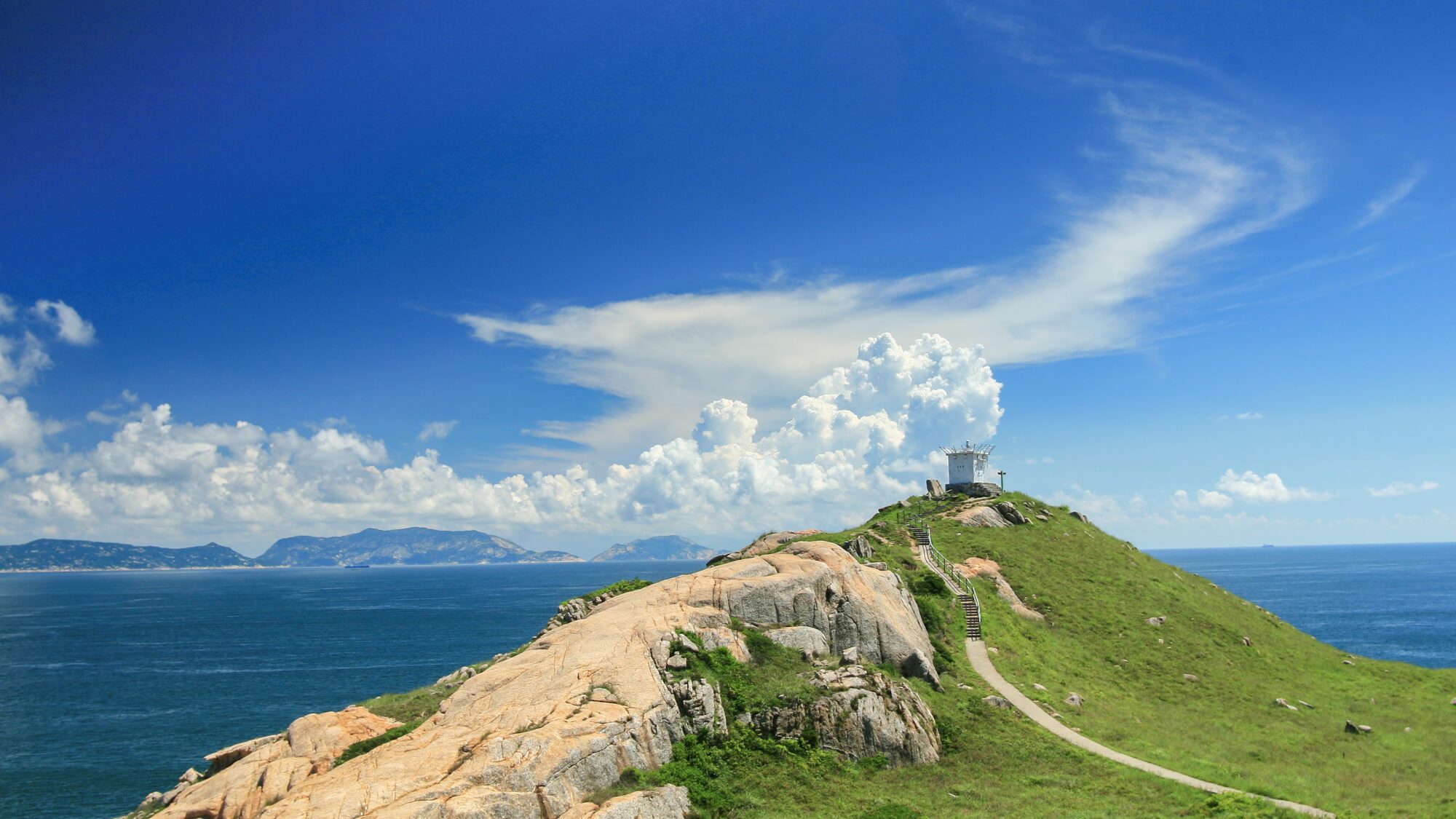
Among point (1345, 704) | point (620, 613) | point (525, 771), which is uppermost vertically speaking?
point (620, 613)

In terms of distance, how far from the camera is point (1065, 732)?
1474 inches

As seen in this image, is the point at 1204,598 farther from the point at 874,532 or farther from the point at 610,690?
the point at 610,690

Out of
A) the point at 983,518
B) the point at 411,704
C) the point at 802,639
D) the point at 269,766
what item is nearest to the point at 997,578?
the point at 983,518

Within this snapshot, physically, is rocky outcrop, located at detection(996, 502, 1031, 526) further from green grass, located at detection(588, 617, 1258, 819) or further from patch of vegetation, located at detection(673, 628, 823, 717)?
patch of vegetation, located at detection(673, 628, 823, 717)

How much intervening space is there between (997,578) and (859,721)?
3543 cm

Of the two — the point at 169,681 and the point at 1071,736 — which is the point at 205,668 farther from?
the point at 1071,736

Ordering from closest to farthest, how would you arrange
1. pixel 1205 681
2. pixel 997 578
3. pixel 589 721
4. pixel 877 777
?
pixel 589 721, pixel 877 777, pixel 1205 681, pixel 997 578

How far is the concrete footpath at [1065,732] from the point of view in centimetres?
2942

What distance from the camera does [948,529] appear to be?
74000 mm

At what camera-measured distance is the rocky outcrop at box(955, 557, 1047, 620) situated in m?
58.2

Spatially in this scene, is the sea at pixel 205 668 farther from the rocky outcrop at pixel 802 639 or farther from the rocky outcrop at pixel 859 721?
the rocky outcrop at pixel 859 721

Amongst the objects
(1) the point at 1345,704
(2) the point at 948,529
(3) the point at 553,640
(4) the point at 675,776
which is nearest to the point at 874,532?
(2) the point at 948,529

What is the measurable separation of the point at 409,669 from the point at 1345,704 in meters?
110

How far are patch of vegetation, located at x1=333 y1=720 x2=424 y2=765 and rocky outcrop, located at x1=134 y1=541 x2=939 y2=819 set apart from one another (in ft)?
1.83
